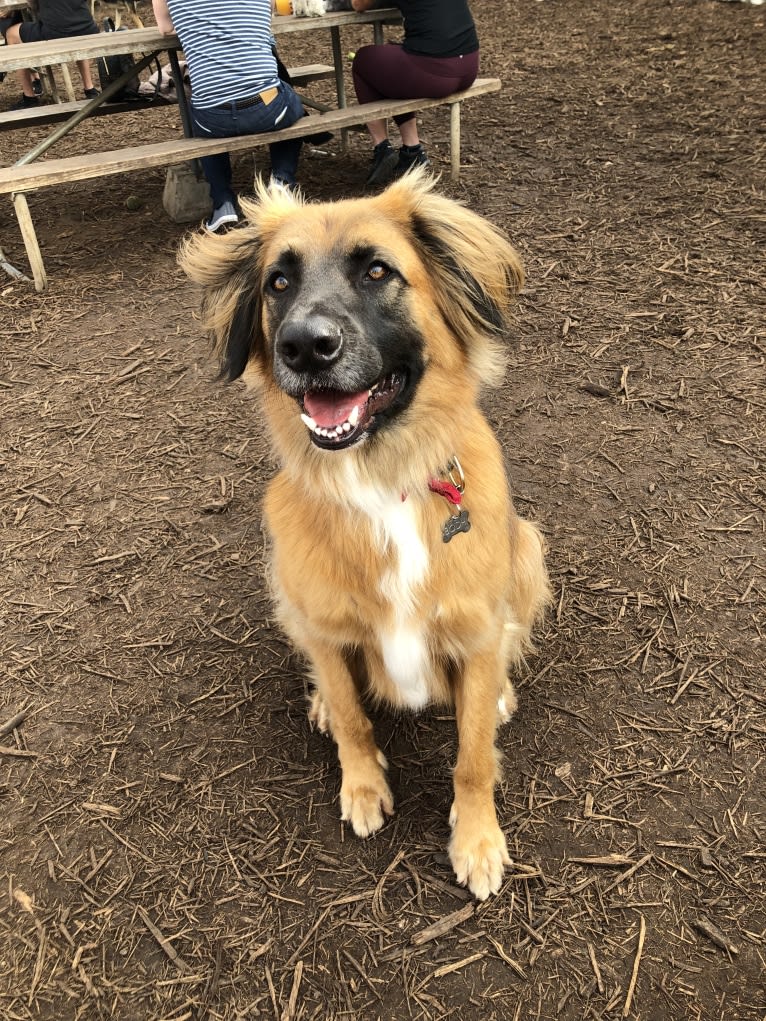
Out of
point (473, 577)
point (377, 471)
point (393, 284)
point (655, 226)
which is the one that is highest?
point (393, 284)

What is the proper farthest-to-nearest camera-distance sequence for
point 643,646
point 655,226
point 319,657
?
point 655,226, point 643,646, point 319,657

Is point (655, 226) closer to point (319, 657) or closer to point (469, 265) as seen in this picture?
point (469, 265)

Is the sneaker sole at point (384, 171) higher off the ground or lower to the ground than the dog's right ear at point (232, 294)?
lower

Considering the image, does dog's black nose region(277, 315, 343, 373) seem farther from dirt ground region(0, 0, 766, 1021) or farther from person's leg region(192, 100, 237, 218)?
person's leg region(192, 100, 237, 218)

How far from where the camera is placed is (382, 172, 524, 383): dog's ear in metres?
2.39

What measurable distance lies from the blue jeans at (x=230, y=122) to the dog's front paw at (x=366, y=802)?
5299 millimetres

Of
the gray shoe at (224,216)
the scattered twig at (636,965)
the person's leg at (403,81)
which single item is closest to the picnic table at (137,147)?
the person's leg at (403,81)

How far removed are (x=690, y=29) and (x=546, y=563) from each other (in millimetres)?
10061

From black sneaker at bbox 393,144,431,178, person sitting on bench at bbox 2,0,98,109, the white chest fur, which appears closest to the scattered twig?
the white chest fur

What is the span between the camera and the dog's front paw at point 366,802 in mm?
2639

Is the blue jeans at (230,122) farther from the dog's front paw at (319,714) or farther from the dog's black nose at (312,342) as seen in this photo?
the dog's front paw at (319,714)

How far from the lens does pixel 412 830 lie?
2674 mm

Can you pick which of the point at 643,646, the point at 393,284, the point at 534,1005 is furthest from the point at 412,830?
the point at 393,284

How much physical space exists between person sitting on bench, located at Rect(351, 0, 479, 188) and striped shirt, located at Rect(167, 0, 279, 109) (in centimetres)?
117
